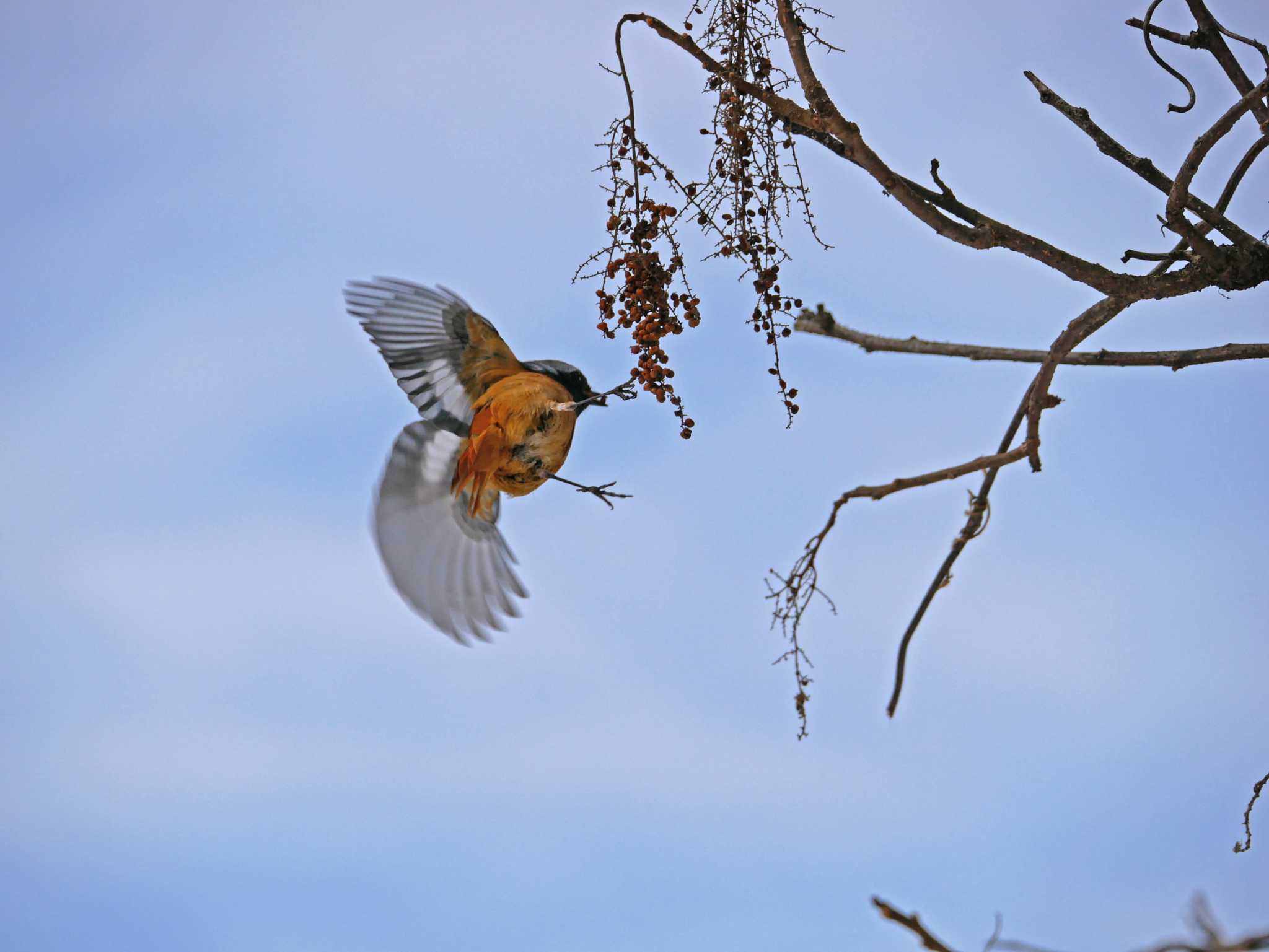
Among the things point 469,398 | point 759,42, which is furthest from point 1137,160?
point 469,398

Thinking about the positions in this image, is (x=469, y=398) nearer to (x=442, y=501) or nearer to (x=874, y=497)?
(x=442, y=501)

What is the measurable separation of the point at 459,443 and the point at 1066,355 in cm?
52

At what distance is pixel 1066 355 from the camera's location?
0.79m

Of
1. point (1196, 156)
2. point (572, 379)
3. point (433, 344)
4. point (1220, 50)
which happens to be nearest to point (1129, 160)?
point (1196, 156)

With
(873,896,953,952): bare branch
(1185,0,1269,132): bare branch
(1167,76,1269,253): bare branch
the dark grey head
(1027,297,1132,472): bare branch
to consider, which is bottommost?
(873,896,953,952): bare branch

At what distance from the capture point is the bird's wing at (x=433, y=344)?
104cm

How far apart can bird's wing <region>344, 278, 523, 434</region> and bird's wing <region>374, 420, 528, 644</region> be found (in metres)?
0.03

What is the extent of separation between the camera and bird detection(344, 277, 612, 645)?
964 millimetres

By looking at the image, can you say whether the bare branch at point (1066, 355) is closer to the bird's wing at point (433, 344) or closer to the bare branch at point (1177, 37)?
the bare branch at point (1177, 37)

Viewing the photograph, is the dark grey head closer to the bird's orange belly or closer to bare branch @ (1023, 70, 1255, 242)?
the bird's orange belly

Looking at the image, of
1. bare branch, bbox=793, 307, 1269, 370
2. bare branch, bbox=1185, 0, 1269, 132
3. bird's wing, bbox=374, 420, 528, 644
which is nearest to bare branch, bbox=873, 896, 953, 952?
bare branch, bbox=793, 307, 1269, 370

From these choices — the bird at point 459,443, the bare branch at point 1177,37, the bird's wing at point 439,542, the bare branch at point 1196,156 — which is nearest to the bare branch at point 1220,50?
the bare branch at point 1177,37

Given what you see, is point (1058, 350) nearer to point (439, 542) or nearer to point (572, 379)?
point (572, 379)

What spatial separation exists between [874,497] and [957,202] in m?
0.24
